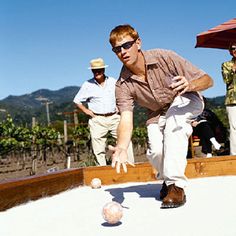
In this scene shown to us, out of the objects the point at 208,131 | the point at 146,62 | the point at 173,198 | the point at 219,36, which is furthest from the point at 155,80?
the point at 219,36

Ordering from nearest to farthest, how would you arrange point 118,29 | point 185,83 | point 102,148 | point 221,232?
point 221,232 → point 185,83 → point 118,29 → point 102,148

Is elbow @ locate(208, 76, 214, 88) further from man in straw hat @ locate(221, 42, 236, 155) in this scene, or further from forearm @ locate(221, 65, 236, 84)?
forearm @ locate(221, 65, 236, 84)

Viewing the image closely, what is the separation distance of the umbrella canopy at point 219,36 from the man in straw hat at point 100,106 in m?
2.01

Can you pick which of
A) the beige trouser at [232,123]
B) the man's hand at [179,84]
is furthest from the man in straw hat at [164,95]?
the beige trouser at [232,123]

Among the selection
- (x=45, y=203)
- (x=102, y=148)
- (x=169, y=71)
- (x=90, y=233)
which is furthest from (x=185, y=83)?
(x=102, y=148)

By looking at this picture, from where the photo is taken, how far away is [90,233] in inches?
99.0

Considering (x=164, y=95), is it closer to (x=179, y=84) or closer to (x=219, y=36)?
(x=179, y=84)

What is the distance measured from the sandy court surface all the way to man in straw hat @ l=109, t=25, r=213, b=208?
24cm

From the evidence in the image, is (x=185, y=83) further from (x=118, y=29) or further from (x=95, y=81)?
(x=95, y=81)

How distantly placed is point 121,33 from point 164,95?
570 mm

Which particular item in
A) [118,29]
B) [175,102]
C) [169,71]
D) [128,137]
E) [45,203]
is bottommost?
[45,203]

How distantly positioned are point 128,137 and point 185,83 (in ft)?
2.27

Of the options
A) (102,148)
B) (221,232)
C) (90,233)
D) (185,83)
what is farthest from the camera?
(102,148)

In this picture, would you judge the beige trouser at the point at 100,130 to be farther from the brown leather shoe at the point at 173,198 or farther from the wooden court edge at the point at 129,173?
the brown leather shoe at the point at 173,198
